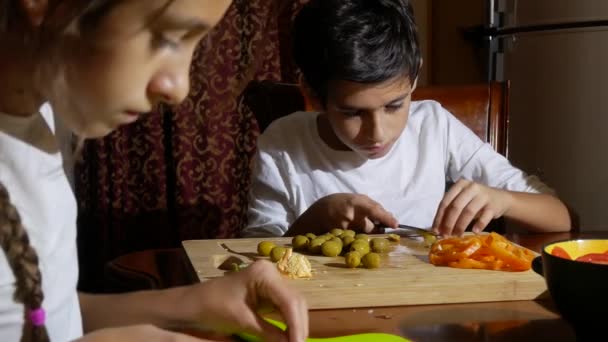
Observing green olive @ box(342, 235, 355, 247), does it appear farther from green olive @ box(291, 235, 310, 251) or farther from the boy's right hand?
the boy's right hand

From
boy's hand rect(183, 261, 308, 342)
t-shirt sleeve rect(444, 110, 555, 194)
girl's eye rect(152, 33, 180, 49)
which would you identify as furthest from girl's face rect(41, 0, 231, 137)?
t-shirt sleeve rect(444, 110, 555, 194)

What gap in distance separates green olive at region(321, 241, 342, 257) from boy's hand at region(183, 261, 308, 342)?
1.08 feet

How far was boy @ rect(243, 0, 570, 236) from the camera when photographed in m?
1.45

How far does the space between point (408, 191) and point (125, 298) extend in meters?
1.03

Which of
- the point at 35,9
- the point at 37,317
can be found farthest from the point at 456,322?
the point at 35,9

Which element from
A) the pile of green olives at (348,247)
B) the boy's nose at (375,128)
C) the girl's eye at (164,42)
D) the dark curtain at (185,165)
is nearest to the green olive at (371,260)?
the pile of green olives at (348,247)

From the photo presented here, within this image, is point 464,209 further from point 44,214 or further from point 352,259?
point 44,214

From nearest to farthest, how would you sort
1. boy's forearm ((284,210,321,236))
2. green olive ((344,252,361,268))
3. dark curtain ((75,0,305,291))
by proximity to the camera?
1. green olive ((344,252,361,268))
2. boy's forearm ((284,210,321,236))
3. dark curtain ((75,0,305,291))

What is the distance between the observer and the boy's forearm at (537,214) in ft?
5.00

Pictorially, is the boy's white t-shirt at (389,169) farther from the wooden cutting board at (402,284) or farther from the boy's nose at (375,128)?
the wooden cutting board at (402,284)

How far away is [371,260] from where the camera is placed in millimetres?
1102

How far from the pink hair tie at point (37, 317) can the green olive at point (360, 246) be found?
52 centimetres

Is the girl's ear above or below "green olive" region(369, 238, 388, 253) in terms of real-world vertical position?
above

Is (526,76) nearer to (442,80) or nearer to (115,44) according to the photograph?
(442,80)
